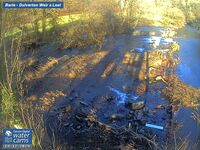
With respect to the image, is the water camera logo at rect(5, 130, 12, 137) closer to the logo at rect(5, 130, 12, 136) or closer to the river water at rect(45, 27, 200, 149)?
the logo at rect(5, 130, 12, 136)

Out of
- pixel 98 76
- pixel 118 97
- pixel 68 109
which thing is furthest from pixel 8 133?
pixel 98 76

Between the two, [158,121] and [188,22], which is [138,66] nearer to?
[158,121]

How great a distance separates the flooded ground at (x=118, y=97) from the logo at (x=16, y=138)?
6.88ft

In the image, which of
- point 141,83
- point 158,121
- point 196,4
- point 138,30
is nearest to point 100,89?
point 141,83

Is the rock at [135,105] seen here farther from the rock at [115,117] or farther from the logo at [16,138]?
the logo at [16,138]

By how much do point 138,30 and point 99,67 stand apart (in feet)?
25.8

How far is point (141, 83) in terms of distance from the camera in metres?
18.1

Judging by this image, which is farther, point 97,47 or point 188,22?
point 188,22

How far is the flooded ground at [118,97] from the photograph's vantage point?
13.7 m

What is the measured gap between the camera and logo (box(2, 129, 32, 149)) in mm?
11305

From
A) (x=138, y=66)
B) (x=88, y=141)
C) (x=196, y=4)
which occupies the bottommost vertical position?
(x=88, y=141)

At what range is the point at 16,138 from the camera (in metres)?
11.4

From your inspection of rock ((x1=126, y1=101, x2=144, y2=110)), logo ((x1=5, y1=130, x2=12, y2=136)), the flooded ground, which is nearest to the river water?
the flooded ground

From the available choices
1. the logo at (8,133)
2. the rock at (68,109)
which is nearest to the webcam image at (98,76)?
the logo at (8,133)
